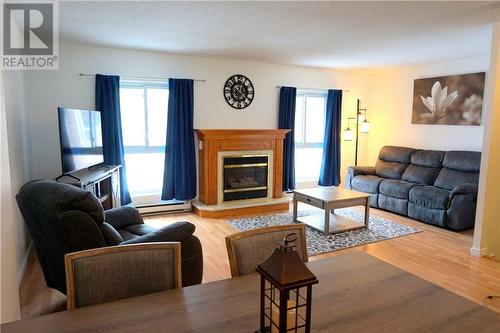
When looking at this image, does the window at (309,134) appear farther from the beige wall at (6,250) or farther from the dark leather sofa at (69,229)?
the beige wall at (6,250)

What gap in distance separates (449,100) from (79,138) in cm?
522

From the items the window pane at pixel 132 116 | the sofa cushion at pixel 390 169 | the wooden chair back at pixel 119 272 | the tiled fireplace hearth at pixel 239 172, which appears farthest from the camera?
the sofa cushion at pixel 390 169

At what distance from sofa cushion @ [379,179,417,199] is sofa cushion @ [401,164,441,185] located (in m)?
0.16

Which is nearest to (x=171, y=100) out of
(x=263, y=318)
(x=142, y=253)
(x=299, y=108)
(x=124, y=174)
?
(x=124, y=174)

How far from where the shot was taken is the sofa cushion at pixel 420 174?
5.28m

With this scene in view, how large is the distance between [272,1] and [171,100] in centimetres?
267

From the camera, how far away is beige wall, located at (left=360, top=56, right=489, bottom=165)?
518 cm

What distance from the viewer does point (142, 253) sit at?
4.62 ft

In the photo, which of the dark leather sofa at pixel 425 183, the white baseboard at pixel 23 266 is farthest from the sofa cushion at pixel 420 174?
the white baseboard at pixel 23 266

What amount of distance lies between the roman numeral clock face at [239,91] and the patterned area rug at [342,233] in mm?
1885

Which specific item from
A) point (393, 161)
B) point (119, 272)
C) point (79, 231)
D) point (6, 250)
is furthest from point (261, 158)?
point (119, 272)

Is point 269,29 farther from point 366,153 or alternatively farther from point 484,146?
point 366,153

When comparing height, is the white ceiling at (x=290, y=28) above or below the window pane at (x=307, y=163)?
above

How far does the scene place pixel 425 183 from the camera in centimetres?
530
